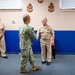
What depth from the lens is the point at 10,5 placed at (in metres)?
5.23

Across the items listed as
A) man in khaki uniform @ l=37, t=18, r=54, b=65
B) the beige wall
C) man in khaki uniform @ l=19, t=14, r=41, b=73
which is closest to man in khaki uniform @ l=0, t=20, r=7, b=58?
the beige wall

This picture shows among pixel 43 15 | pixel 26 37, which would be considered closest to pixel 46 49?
pixel 26 37

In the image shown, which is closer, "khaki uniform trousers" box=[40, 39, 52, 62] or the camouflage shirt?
the camouflage shirt

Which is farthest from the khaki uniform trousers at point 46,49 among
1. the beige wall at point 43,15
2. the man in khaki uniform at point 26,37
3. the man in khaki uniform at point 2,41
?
the man in khaki uniform at point 2,41

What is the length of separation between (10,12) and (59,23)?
1479 millimetres

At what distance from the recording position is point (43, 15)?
5223 mm

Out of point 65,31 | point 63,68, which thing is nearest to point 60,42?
point 65,31

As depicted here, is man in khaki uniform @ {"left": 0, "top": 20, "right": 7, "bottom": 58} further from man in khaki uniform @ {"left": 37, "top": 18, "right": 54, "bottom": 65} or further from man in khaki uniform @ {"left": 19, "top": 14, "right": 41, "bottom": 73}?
man in khaki uniform @ {"left": 19, "top": 14, "right": 41, "bottom": 73}

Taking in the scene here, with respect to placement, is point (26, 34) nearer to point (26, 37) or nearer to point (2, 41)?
point (26, 37)

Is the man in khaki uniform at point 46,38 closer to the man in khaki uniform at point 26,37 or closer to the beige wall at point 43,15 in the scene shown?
the man in khaki uniform at point 26,37

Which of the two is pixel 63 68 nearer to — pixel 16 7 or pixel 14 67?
pixel 14 67

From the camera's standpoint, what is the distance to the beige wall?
5.17 meters

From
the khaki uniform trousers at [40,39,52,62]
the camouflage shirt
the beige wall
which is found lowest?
the khaki uniform trousers at [40,39,52,62]

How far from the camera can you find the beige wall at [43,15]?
5.17 meters
